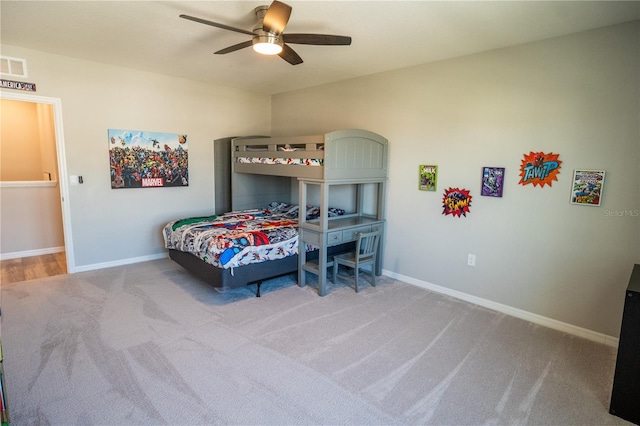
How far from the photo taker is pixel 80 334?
9.06ft

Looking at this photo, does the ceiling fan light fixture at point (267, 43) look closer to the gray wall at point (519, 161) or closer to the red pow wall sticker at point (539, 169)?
the gray wall at point (519, 161)

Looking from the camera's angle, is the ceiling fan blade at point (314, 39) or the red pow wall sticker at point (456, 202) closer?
the ceiling fan blade at point (314, 39)

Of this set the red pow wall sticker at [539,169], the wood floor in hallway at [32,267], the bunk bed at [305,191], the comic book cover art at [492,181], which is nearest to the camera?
the red pow wall sticker at [539,169]

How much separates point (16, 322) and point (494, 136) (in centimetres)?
463

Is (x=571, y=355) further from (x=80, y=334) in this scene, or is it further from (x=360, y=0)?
(x=80, y=334)

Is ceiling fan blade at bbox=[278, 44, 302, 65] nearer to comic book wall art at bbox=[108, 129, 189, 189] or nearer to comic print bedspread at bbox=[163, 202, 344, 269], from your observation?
comic print bedspread at bbox=[163, 202, 344, 269]

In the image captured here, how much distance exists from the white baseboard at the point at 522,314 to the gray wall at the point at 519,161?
41 millimetres

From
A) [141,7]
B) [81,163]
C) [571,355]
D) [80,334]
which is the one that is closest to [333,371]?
[571,355]

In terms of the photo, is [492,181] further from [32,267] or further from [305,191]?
[32,267]

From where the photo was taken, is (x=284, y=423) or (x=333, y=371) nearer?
(x=284, y=423)

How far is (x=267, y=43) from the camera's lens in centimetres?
254

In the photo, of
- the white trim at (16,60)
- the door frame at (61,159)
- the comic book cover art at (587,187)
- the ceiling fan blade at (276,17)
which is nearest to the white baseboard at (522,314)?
the comic book cover art at (587,187)

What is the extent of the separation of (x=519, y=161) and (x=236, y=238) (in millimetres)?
2781

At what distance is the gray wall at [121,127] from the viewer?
154 inches
